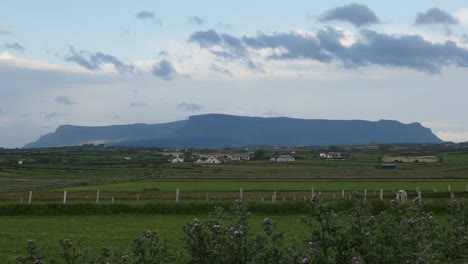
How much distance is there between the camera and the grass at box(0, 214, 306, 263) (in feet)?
62.3

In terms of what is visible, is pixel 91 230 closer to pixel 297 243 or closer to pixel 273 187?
pixel 297 243

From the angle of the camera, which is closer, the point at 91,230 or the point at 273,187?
the point at 91,230

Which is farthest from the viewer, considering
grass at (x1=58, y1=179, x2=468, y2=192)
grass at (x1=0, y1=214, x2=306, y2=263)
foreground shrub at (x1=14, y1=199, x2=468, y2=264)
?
grass at (x1=58, y1=179, x2=468, y2=192)

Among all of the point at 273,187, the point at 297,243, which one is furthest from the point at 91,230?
the point at 273,187

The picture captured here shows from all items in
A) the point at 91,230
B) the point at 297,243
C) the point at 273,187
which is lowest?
the point at 273,187

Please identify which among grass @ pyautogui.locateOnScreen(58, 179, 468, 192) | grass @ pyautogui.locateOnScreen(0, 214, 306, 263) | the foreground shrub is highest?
the foreground shrub

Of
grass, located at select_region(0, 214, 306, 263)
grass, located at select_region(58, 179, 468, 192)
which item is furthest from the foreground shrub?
grass, located at select_region(58, 179, 468, 192)

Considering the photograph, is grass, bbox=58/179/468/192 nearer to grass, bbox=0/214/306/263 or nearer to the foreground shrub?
grass, bbox=0/214/306/263

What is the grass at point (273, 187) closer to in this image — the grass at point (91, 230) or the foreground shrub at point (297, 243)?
the grass at point (91, 230)

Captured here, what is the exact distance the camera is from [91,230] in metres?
25.8

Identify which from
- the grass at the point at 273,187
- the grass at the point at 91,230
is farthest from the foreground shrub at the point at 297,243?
the grass at the point at 273,187

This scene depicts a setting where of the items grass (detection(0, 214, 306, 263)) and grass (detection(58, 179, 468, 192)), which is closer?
grass (detection(0, 214, 306, 263))

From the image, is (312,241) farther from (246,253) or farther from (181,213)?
(181,213)

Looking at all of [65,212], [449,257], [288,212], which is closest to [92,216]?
[65,212]
